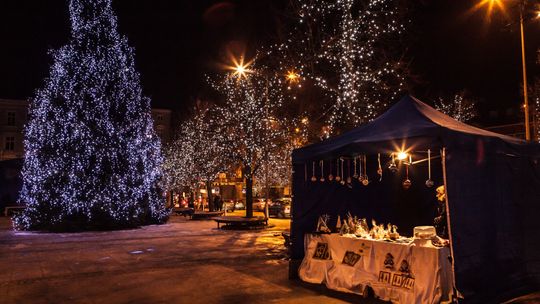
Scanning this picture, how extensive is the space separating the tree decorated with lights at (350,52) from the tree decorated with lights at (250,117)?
15.0ft

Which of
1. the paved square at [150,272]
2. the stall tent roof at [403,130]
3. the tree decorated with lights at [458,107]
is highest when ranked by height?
the tree decorated with lights at [458,107]

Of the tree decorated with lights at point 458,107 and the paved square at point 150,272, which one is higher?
the tree decorated with lights at point 458,107

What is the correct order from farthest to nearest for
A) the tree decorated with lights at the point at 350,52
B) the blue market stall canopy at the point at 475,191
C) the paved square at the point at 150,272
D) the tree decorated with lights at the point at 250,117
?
the tree decorated with lights at the point at 250,117
the tree decorated with lights at the point at 350,52
the paved square at the point at 150,272
the blue market stall canopy at the point at 475,191

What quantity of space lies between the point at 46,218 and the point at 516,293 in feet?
69.2

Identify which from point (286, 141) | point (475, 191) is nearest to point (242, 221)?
point (286, 141)

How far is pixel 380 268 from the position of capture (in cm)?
795

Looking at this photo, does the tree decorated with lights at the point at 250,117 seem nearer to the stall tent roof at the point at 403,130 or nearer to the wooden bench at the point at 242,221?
the wooden bench at the point at 242,221

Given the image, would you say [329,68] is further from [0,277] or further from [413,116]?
[0,277]

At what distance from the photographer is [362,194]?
1103 cm

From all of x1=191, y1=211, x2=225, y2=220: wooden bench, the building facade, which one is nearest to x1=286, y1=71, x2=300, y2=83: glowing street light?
x1=191, y1=211, x2=225, y2=220: wooden bench

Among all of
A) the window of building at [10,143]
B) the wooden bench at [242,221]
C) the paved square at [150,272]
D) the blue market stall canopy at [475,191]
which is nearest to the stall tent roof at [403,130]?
the blue market stall canopy at [475,191]

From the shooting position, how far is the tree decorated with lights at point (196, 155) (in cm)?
3400

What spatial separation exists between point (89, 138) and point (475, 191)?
66.6 feet

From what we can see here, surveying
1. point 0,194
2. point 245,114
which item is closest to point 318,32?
point 245,114
